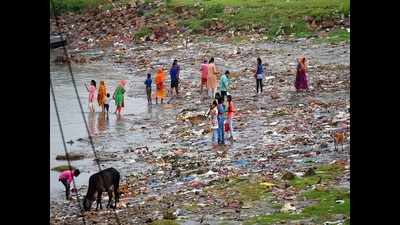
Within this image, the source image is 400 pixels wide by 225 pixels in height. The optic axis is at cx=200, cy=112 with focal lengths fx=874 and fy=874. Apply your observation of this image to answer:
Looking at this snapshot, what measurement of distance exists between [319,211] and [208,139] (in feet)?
9.61

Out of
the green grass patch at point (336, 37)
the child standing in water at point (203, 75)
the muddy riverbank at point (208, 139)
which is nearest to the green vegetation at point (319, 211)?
the muddy riverbank at point (208, 139)

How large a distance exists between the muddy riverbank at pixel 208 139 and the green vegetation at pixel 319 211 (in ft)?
0.57

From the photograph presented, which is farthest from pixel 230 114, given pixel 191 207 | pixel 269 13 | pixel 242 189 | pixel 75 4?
pixel 75 4

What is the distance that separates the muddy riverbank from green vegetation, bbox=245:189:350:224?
0.17m

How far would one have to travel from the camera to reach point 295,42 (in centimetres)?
1599

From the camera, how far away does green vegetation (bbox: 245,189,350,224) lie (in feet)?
26.2

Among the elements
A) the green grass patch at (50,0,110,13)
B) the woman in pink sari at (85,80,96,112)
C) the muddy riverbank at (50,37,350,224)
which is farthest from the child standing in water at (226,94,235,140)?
the green grass patch at (50,0,110,13)

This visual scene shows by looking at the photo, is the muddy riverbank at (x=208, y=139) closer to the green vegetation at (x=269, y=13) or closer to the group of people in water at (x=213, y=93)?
the group of people in water at (x=213, y=93)

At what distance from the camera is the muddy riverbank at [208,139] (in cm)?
861

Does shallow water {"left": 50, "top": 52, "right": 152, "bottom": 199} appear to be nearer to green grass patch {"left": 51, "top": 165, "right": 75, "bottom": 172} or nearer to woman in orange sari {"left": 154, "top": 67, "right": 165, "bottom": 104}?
green grass patch {"left": 51, "top": 165, "right": 75, "bottom": 172}

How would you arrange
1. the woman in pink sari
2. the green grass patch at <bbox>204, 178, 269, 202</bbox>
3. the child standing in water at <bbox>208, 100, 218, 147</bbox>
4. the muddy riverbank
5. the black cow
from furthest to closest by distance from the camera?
1. the woman in pink sari
2. the child standing in water at <bbox>208, 100, 218, 147</bbox>
3. the green grass patch at <bbox>204, 178, 269, 202</bbox>
4. the muddy riverbank
5. the black cow
